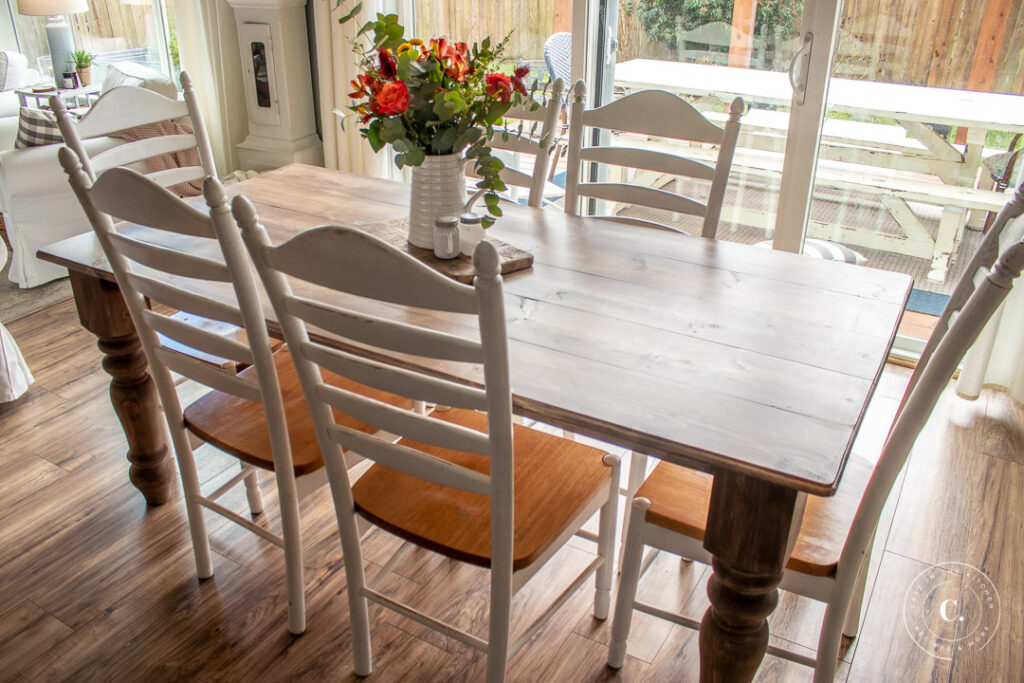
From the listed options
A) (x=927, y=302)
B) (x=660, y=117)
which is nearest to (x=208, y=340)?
(x=660, y=117)

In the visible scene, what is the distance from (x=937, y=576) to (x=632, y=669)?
33.5 inches

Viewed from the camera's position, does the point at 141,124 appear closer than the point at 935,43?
Yes

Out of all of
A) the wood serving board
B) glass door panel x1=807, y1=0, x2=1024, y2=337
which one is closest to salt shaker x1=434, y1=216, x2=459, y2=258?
the wood serving board

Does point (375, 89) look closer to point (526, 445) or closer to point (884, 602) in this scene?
point (526, 445)

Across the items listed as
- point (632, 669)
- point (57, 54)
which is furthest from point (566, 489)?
point (57, 54)

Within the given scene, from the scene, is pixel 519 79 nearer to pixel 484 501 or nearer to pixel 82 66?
pixel 484 501

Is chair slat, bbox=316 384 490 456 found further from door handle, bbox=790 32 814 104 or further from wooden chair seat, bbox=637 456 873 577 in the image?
door handle, bbox=790 32 814 104

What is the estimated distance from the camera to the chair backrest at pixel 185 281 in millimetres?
1423

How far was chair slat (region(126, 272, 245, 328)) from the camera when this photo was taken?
153 cm

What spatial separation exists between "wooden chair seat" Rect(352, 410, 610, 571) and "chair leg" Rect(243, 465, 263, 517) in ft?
2.24

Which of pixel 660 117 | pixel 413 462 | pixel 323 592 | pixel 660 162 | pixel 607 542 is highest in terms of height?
pixel 660 117

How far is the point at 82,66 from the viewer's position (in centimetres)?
479

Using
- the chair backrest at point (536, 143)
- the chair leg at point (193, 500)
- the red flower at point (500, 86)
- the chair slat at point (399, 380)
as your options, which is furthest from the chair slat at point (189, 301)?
the chair backrest at point (536, 143)

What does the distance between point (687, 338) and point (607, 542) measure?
0.53 m
